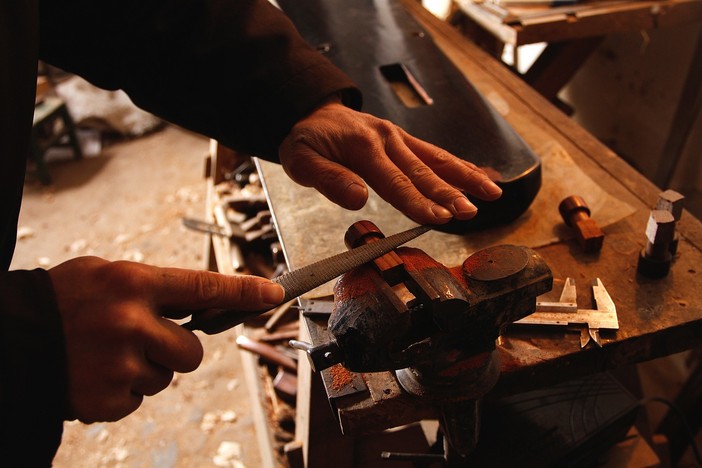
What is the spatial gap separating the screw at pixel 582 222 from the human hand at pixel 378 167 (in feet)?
0.82

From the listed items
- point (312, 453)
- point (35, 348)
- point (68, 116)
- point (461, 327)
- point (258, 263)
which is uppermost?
point (35, 348)

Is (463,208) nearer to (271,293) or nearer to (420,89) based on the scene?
(271,293)

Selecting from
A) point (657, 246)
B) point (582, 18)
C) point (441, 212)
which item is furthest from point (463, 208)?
point (582, 18)

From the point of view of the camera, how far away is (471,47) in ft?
6.35

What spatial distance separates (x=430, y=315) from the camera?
72 centimetres

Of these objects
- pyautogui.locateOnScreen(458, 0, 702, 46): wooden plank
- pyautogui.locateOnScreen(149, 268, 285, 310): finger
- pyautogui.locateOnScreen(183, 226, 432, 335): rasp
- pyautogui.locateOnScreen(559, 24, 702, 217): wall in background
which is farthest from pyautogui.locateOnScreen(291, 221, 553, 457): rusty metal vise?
pyautogui.locateOnScreen(559, 24, 702, 217): wall in background

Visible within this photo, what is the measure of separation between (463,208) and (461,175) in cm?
9

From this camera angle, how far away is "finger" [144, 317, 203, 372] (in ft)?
1.94

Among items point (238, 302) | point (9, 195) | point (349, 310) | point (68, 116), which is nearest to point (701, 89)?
point (349, 310)

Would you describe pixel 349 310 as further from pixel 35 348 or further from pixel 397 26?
pixel 397 26

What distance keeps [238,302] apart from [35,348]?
0.20 m

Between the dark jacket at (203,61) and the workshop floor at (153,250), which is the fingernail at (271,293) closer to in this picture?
the dark jacket at (203,61)

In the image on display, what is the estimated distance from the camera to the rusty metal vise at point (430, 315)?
0.69 m

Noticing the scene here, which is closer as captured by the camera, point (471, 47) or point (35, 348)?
point (35, 348)
